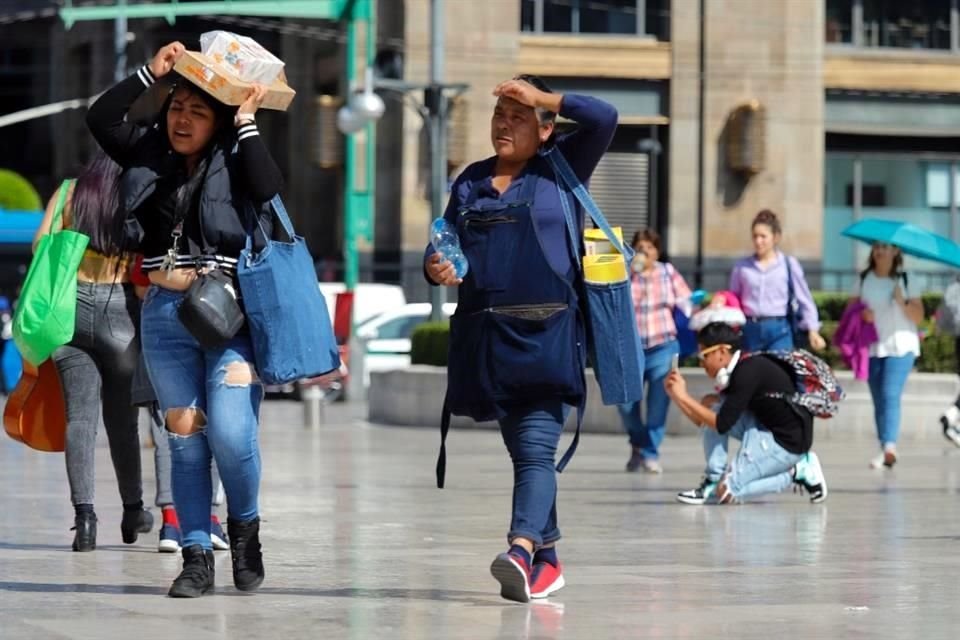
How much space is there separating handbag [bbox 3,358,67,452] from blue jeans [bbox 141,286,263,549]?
2095 millimetres

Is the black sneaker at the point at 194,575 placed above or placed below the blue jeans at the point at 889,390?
above

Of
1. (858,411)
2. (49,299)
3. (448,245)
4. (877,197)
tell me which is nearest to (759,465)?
(49,299)

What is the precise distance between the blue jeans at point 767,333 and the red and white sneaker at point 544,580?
7.38 metres

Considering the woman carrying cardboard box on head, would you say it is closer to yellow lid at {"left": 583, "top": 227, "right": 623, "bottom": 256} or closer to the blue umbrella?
yellow lid at {"left": 583, "top": 227, "right": 623, "bottom": 256}

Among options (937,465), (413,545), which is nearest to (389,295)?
(937,465)

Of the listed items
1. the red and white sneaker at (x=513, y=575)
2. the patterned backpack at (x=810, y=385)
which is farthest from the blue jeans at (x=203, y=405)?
the patterned backpack at (x=810, y=385)

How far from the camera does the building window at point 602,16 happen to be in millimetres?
37594

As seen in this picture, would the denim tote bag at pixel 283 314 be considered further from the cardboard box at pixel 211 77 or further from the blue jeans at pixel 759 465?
the blue jeans at pixel 759 465

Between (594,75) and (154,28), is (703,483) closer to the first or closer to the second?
(594,75)

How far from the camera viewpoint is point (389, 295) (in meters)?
32.5

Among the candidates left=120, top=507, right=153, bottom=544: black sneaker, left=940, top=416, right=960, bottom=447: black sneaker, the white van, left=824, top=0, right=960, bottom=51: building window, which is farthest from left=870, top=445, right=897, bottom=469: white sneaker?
left=824, top=0, right=960, bottom=51: building window

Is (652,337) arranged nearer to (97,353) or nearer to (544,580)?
(97,353)

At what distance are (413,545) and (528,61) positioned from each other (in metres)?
27.5

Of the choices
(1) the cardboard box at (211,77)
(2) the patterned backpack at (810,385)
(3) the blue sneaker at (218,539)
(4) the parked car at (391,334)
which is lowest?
(4) the parked car at (391,334)
